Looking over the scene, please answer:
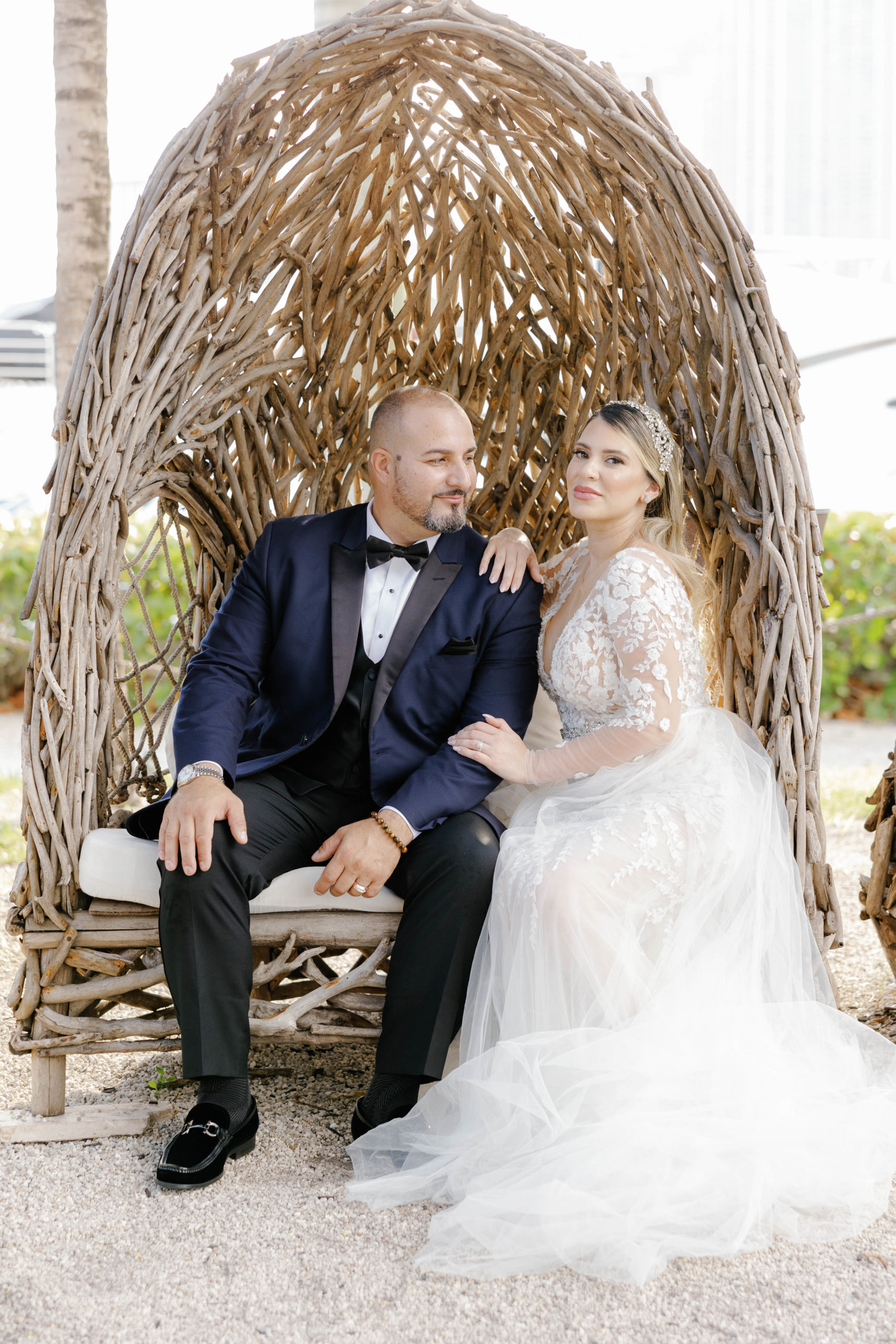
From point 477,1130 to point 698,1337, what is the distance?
0.52 metres

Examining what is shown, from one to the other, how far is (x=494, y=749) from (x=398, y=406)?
35.8 inches

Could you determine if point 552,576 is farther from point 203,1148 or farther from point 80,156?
point 80,156

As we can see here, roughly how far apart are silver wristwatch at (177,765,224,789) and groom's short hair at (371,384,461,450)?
917 mm

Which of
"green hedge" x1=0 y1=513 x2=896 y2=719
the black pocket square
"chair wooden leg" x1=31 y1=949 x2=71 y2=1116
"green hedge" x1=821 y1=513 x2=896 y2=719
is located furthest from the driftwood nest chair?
"green hedge" x1=821 y1=513 x2=896 y2=719

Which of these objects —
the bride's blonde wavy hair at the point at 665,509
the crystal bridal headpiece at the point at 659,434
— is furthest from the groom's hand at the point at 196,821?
the crystal bridal headpiece at the point at 659,434

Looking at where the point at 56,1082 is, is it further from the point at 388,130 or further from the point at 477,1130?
the point at 388,130

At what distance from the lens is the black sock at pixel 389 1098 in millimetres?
2205

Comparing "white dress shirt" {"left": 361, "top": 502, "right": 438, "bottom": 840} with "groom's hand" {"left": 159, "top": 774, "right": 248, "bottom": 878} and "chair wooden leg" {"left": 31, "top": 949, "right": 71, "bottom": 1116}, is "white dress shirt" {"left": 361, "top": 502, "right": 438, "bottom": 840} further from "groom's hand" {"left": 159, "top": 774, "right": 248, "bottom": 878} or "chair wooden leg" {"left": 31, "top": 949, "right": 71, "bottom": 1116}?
"chair wooden leg" {"left": 31, "top": 949, "right": 71, "bottom": 1116}

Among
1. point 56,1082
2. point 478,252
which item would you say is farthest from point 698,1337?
point 478,252

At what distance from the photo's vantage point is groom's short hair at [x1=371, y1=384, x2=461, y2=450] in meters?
2.75

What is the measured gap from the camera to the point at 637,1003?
2119 mm

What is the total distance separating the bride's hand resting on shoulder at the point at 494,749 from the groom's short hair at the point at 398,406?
77 cm

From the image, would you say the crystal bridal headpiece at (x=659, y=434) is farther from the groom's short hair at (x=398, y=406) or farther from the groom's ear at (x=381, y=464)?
the groom's ear at (x=381, y=464)

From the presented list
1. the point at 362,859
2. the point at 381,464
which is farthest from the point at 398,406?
the point at 362,859
